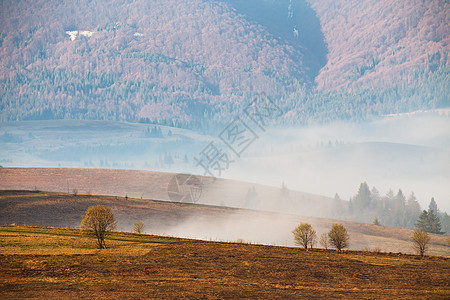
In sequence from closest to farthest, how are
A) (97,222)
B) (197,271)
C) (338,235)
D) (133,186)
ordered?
(197,271), (97,222), (338,235), (133,186)

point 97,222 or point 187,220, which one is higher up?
point 187,220

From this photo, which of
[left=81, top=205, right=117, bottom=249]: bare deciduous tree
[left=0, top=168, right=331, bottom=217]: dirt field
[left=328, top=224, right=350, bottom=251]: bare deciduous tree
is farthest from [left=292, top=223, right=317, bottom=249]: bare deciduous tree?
[left=0, top=168, right=331, bottom=217]: dirt field

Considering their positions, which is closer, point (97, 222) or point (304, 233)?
point (97, 222)

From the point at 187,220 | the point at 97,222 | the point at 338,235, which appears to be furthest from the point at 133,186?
the point at 97,222

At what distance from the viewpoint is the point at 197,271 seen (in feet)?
Result: 136

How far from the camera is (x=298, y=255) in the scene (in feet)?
173

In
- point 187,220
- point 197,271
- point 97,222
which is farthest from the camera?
point 187,220

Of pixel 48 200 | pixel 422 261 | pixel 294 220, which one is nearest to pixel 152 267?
pixel 422 261

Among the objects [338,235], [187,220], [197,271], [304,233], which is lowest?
[197,271]

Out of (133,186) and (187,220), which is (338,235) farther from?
(133,186)

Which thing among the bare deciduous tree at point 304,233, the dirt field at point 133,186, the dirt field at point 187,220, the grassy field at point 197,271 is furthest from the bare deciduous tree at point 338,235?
the dirt field at point 133,186

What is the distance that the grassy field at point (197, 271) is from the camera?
115ft

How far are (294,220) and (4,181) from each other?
7788 centimetres

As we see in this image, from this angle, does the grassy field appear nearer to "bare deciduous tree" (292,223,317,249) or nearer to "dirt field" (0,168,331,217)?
"bare deciduous tree" (292,223,317,249)
